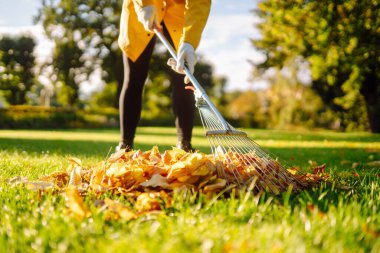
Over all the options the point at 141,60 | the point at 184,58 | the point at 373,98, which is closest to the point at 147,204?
the point at 184,58

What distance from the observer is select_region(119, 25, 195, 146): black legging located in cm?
311

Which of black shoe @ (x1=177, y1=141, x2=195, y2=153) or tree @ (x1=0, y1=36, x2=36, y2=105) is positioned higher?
tree @ (x1=0, y1=36, x2=36, y2=105)

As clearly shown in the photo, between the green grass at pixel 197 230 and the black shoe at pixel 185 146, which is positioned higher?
the black shoe at pixel 185 146

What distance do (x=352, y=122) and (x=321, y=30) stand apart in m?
15.4

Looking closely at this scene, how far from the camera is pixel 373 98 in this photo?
15422 mm

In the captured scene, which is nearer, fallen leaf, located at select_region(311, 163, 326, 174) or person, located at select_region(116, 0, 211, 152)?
fallen leaf, located at select_region(311, 163, 326, 174)

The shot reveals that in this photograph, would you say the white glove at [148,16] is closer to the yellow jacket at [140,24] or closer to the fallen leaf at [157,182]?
the yellow jacket at [140,24]

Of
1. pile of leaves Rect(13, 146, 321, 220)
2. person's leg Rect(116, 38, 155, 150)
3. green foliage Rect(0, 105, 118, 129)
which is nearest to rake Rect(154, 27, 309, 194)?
pile of leaves Rect(13, 146, 321, 220)

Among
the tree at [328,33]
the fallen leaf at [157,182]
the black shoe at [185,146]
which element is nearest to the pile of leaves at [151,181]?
the fallen leaf at [157,182]

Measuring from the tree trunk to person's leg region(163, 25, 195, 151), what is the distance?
43.7 feet

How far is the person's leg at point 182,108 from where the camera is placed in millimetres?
3164

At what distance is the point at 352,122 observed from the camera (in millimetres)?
22047

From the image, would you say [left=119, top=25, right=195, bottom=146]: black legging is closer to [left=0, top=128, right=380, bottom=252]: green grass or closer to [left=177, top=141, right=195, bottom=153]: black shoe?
[left=177, top=141, right=195, bottom=153]: black shoe

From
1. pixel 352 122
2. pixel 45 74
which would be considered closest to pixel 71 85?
pixel 45 74
